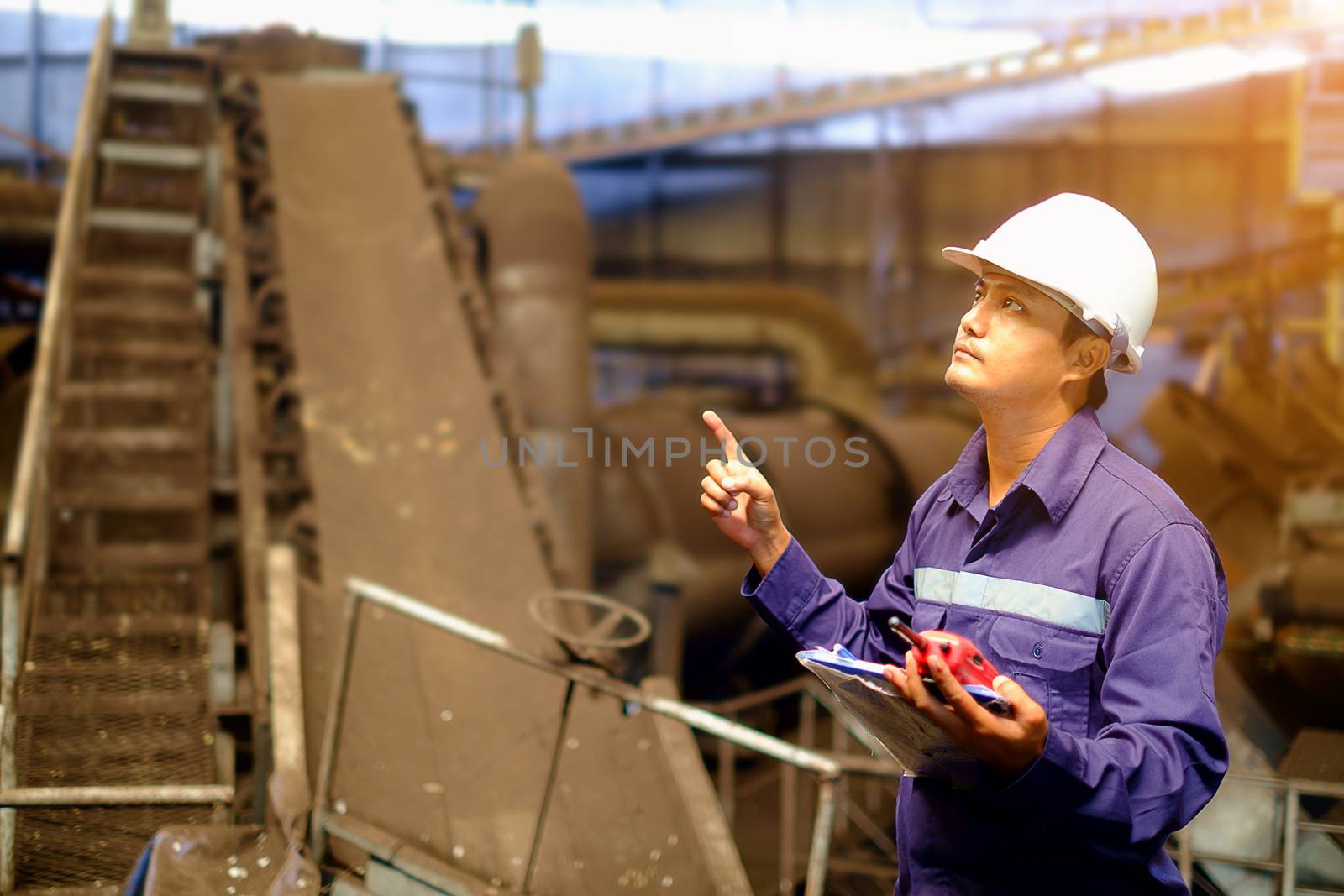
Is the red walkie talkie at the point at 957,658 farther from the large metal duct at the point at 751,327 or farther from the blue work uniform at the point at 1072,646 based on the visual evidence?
the large metal duct at the point at 751,327

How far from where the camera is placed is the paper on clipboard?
137 centimetres

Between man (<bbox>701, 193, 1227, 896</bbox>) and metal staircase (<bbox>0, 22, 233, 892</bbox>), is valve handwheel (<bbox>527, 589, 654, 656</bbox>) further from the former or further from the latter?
man (<bbox>701, 193, 1227, 896</bbox>)

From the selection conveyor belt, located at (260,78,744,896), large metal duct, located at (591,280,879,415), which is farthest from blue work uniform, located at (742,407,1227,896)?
large metal duct, located at (591,280,879,415)

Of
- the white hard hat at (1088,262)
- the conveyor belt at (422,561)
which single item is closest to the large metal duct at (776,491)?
the conveyor belt at (422,561)

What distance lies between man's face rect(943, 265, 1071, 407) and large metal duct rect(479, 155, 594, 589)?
4592mm

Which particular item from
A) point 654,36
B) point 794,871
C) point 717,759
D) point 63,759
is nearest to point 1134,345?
point 63,759

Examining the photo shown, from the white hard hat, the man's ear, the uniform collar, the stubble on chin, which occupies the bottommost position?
the uniform collar

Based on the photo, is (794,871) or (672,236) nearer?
(794,871)

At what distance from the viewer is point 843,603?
5.96 feet

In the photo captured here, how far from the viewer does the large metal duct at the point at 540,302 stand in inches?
248

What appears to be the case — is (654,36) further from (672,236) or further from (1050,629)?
(1050,629)

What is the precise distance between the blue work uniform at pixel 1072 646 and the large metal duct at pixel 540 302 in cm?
450

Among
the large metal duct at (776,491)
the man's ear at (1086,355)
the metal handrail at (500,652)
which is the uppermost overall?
the man's ear at (1086,355)

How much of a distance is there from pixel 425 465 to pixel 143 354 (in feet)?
4.21
